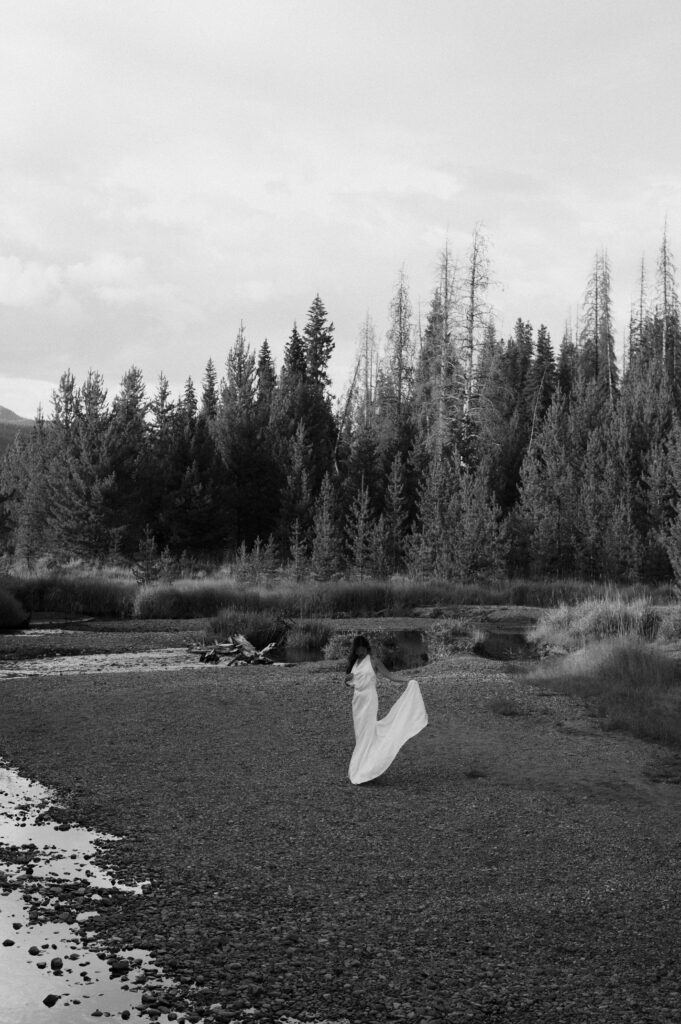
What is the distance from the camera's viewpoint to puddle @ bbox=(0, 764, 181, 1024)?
532 cm

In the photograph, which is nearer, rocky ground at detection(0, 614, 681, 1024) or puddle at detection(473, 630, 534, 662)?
rocky ground at detection(0, 614, 681, 1024)

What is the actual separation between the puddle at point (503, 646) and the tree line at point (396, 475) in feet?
23.6

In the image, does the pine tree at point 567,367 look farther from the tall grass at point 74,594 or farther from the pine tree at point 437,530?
the tall grass at point 74,594

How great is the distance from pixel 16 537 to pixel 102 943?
172 feet

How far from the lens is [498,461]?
53906 mm

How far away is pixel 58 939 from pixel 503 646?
65.2 feet

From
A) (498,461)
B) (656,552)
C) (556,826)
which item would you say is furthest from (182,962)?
(498,461)

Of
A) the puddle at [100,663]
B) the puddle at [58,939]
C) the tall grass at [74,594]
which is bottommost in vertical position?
the puddle at [58,939]

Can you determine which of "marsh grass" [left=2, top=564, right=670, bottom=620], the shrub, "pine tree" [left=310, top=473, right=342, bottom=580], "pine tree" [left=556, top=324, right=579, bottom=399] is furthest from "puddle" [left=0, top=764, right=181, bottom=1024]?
"pine tree" [left=556, top=324, right=579, bottom=399]

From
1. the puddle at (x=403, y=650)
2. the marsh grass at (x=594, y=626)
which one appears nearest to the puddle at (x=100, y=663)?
the puddle at (x=403, y=650)

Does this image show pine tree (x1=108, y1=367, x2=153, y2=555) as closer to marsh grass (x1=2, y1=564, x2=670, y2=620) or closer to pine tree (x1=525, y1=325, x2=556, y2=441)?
marsh grass (x1=2, y1=564, x2=670, y2=620)

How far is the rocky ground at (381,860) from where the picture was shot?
5.39 m

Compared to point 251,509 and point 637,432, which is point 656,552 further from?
point 251,509

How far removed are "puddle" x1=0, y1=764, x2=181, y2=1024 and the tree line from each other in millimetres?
26216
